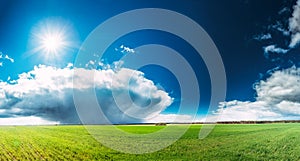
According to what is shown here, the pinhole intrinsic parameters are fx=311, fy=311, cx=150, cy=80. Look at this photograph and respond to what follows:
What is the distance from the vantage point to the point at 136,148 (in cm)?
2370

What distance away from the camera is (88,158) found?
2020 cm

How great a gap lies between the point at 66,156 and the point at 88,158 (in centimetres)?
156

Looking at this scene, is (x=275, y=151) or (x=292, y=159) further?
(x=275, y=151)

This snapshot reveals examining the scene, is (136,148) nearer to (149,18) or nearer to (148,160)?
(148,160)

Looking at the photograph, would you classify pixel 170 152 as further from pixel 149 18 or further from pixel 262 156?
pixel 149 18

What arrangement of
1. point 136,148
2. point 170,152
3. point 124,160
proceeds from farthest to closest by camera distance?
1. point 136,148
2. point 170,152
3. point 124,160

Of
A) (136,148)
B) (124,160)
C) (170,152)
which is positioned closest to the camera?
(124,160)

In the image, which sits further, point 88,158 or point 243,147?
point 243,147

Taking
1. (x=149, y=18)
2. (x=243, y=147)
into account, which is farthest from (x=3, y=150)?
(x=243, y=147)

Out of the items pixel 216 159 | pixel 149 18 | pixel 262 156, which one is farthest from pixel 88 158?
pixel 262 156

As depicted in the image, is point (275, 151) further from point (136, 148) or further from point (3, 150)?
point (3, 150)

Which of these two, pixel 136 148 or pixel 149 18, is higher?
pixel 149 18

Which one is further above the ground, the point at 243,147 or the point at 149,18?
the point at 149,18

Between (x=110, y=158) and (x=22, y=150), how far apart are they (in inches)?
315
